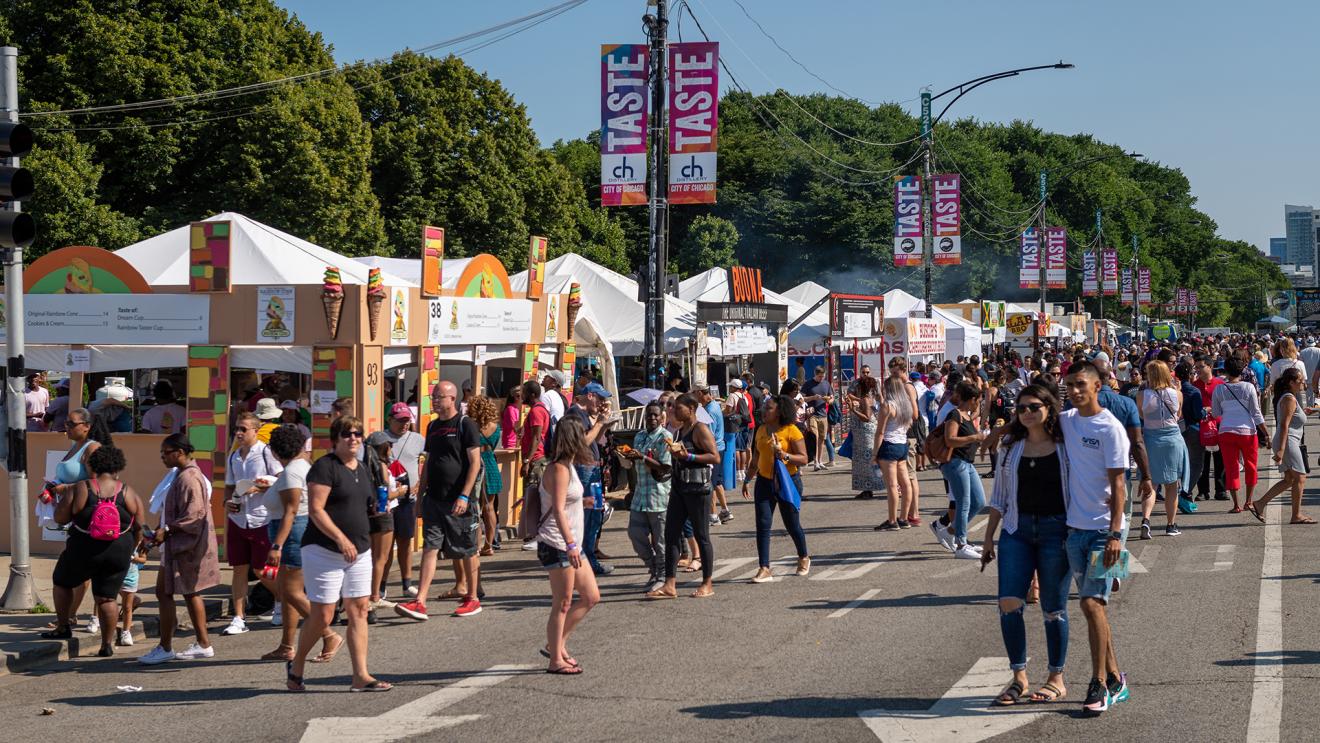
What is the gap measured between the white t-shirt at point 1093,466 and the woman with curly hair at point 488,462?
5351mm

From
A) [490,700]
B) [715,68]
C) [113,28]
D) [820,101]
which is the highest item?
[820,101]

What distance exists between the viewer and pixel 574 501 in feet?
27.7

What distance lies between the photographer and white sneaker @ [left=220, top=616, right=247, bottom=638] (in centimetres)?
992

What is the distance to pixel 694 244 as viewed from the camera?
198 feet

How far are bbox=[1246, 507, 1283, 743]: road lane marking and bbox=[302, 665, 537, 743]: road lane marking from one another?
4.02 meters

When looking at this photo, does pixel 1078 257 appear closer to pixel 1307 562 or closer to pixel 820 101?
pixel 820 101

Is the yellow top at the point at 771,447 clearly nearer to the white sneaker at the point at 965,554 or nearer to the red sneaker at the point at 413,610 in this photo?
the white sneaker at the point at 965,554

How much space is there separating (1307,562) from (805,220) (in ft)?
177

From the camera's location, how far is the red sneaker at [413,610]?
10.2 metres

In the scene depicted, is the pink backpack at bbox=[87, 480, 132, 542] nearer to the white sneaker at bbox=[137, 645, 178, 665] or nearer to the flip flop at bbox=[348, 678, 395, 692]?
the white sneaker at bbox=[137, 645, 178, 665]

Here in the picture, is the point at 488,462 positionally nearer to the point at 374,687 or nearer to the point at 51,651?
the point at 51,651

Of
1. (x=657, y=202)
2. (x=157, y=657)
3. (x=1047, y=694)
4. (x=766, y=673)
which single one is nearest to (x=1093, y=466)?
(x=1047, y=694)

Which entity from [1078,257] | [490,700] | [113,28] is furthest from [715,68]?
[1078,257]

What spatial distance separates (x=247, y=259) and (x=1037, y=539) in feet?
38.6
